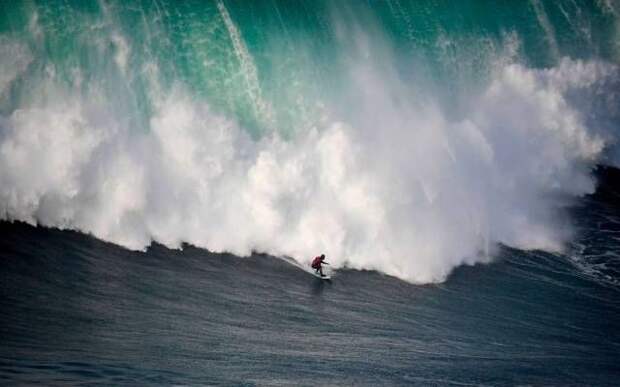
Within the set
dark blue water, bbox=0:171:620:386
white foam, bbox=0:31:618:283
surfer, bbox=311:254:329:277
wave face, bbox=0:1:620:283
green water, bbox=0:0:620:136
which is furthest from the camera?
green water, bbox=0:0:620:136

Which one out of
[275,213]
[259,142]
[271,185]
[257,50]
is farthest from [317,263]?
[257,50]

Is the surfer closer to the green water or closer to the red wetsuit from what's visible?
the red wetsuit

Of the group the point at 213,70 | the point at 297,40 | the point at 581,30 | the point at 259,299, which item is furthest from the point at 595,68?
the point at 259,299

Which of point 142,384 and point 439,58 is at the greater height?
point 439,58

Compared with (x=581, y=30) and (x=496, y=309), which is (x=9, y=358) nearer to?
(x=496, y=309)

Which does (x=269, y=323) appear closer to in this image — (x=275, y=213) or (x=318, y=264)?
(x=318, y=264)

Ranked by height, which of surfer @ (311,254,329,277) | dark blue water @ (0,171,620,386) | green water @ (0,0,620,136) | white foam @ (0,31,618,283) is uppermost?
green water @ (0,0,620,136)

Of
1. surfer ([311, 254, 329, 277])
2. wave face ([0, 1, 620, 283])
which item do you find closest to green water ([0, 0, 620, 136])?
wave face ([0, 1, 620, 283])
